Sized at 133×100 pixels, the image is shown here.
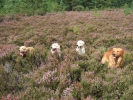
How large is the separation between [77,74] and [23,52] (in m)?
2.69

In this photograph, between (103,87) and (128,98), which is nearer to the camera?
(128,98)

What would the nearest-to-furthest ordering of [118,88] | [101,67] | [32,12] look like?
[118,88] → [101,67] → [32,12]

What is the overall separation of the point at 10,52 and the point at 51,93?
395cm

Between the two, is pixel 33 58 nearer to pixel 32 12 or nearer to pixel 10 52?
pixel 10 52

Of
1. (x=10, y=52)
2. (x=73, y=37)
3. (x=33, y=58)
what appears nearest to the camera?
(x=33, y=58)

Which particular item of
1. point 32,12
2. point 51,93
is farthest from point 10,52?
point 32,12

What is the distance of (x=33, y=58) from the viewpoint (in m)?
6.93

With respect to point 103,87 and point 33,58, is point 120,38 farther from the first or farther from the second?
point 103,87

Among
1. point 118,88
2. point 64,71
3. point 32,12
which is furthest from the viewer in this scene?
point 32,12

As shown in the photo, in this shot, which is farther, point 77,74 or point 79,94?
point 77,74

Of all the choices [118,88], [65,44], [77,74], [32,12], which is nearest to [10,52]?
[65,44]

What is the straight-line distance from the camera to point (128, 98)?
12.6 feet

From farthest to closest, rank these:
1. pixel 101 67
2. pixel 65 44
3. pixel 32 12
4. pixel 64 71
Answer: pixel 32 12 → pixel 65 44 → pixel 101 67 → pixel 64 71

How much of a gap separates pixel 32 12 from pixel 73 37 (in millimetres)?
10481
